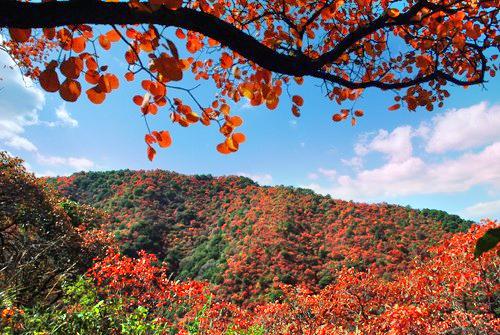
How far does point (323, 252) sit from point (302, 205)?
353 inches

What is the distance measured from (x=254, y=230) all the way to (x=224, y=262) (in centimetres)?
466

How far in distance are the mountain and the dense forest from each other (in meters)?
0.14

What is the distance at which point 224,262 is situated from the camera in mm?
29156

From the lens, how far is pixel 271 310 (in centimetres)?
1400

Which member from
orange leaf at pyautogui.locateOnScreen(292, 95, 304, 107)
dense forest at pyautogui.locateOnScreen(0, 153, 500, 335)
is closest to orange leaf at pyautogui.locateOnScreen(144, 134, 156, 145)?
orange leaf at pyautogui.locateOnScreen(292, 95, 304, 107)

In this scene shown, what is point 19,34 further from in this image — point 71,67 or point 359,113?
point 359,113

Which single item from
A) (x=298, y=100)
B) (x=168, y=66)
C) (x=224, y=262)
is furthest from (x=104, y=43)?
(x=224, y=262)

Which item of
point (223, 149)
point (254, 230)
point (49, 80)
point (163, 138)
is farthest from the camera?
point (254, 230)

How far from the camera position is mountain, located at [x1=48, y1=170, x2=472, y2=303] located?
83.1 ft

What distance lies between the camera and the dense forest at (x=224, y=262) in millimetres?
5562

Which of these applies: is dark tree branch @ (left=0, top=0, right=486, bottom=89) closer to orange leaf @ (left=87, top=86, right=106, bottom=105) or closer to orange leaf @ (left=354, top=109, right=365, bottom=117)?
orange leaf @ (left=87, top=86, right=106, bottom=105)

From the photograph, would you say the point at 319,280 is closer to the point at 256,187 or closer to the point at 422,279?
the point at 422,279

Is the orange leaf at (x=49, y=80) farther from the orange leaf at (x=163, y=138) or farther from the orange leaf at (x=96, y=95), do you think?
the orange leaf at (x=163, y=138)

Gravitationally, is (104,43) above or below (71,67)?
above
